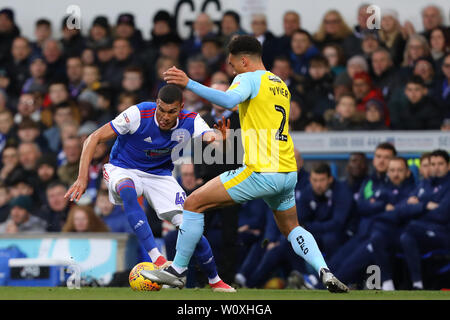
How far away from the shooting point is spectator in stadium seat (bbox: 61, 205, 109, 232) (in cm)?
1143

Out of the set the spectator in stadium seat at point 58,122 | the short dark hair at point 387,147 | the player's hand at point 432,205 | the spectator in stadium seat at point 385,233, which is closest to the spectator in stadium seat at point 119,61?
the spectator in stadium seat at point 58,122

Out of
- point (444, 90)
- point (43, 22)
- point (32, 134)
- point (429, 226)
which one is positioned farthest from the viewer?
point (43, 22)

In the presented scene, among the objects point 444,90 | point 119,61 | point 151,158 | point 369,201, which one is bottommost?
point 369,201

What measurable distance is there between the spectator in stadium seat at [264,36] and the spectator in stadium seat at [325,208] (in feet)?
10.4

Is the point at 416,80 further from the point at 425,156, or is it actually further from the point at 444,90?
the point at 425,156

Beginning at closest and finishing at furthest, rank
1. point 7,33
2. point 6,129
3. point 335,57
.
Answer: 1. point 335,57
2. point 6,129
3. point 7,33

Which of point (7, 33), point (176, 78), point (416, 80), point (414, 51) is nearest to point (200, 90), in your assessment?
point (176, 78)

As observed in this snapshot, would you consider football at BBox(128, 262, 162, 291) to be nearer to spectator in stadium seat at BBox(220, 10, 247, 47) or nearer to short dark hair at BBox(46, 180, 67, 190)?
short dark hair at BBox(46, 180, 67, 190)

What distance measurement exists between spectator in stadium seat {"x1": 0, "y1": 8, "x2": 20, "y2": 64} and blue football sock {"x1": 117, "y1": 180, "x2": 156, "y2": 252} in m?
8.11

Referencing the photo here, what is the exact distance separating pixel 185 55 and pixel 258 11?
4.40ft

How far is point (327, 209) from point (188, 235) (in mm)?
3512

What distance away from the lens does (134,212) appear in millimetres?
8406

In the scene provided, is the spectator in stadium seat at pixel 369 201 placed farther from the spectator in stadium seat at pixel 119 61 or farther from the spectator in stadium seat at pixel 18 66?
the spectator in stadium seat at pixel 18 66

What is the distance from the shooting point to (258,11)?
46.5 feet
